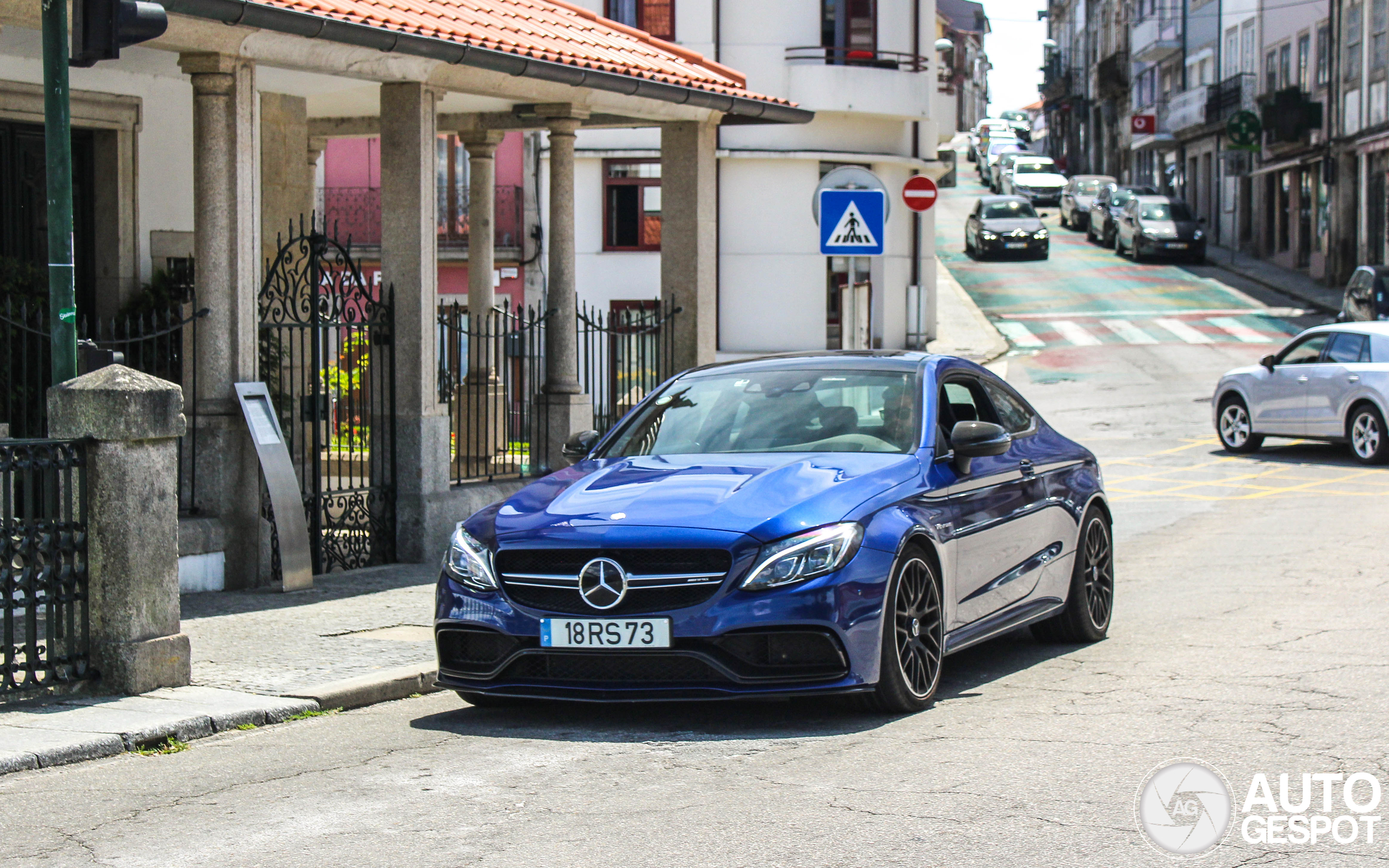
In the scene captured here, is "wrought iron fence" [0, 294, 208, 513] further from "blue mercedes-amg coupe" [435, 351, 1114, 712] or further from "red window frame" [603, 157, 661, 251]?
"red window frame" [603, 157, 661, 251]

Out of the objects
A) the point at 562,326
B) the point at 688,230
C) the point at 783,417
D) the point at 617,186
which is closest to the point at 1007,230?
the point at 617,186

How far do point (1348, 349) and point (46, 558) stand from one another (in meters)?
16.1

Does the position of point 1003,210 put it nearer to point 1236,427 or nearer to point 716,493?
point 1236,427

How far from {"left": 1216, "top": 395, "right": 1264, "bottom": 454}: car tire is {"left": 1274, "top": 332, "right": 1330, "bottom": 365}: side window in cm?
73

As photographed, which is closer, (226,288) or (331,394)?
(226,288)

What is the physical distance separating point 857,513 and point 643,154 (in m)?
31.0

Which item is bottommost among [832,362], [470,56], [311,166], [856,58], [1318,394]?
[1318,394]

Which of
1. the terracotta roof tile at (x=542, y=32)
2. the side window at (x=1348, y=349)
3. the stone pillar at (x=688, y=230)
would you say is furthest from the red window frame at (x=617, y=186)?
the stone pillar at (x=688, y=230)

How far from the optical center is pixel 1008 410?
9.01m

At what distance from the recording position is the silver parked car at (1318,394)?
19.5 metres

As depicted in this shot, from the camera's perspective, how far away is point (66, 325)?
8.04 meters

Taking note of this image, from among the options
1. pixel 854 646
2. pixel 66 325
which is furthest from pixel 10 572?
pixel 854 646

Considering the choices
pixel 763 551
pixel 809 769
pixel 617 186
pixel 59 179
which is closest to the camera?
pixel 809 769

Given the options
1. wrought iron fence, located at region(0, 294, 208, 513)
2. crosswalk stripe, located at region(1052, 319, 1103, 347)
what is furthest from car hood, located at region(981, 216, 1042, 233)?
wrought iron fence, located at region(0, 294, 208, 513)
